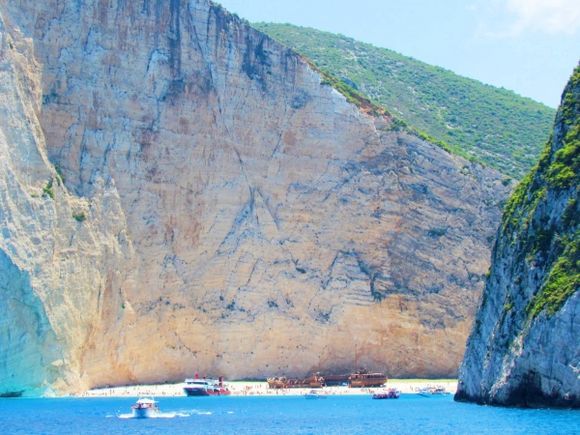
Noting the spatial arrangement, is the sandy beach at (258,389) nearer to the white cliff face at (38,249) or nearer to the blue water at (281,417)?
the blue water at (281,417)

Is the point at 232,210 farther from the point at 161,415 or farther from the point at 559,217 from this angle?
the point at 559,217

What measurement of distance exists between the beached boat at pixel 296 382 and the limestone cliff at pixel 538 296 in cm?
1434

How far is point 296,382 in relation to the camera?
63.1 meters

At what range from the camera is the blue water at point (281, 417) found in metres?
38.2

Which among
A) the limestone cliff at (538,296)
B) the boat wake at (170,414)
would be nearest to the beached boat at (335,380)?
the limestone cliff at (538,296)

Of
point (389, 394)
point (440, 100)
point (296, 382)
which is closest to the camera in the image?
point (389, 394)

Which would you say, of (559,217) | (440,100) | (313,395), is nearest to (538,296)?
(559,217)

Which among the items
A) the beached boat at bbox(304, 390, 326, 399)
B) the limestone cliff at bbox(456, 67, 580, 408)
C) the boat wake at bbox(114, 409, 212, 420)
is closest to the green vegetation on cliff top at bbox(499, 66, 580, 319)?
the limestone cliff at bbox(456, 67, 580, 408)

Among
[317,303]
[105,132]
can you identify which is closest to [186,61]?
[105,132]

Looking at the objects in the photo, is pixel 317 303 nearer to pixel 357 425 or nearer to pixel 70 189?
→ pixel 70 189

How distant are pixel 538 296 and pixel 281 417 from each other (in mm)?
11691

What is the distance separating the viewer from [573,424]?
113 ft

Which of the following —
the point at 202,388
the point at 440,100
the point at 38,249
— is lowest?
the point at 202,388

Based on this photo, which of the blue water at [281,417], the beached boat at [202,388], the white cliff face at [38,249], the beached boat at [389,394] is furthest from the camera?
the beached boat at [389,394]
